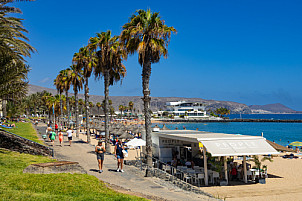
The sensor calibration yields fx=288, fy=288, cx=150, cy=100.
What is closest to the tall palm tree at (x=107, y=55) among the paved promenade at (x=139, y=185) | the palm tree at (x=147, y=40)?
the palm tree at (x=147, y=40)

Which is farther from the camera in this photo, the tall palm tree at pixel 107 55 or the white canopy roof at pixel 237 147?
the tall palm tree at pixel 107 55

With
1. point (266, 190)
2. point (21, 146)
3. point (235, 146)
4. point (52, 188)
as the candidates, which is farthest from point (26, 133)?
point (266, 190)

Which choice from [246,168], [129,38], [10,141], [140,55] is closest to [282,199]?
[246,168]

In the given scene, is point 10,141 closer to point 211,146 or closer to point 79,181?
point 79,181

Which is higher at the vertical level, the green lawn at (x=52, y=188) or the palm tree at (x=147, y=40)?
the palm tree at (x=147, y=40)

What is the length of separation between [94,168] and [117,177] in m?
2.14

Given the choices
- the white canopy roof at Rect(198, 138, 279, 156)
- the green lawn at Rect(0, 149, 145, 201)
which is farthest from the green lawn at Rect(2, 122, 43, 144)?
the white canopy roof at Rect(198, 138, 279, 156)

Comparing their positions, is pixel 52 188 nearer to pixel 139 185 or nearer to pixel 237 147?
pixel 139 185

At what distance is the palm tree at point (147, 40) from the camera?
1630 cm

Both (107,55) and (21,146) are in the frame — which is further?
(107,55)

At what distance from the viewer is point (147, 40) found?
16.4 meters

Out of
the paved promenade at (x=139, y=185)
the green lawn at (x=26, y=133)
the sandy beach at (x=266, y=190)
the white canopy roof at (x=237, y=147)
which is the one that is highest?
the white canopy roof at (x=237, y=147)

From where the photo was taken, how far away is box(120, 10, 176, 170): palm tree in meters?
16.3

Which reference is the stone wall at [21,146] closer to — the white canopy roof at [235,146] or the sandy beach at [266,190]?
the white canopy roof at [235,146]
